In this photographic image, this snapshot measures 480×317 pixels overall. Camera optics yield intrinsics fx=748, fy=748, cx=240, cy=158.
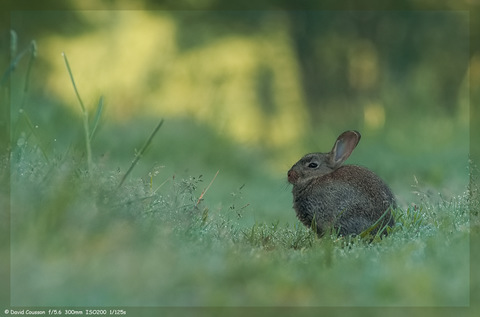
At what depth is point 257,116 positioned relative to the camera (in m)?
11.8

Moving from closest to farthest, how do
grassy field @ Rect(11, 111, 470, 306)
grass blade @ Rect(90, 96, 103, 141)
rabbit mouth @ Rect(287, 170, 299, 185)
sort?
1. grassy field @ Rect(11, 111, 470, 306)
2. grass blade @ Rect(90, 96, 103, 141)
3. rabbit mouth @ Rect(287, 170, 299, 185)

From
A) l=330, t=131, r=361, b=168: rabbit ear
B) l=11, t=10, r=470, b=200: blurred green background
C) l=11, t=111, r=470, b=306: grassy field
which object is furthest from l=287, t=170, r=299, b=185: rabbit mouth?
l=11, t=10, r=470, b=200: blurred green background

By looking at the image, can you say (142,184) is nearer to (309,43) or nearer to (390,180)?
(390,180)

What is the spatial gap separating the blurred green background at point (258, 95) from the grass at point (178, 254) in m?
0.07

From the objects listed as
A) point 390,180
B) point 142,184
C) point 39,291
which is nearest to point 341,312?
point 39,291

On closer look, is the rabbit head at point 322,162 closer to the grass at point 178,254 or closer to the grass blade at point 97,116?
the grass at point 178,254

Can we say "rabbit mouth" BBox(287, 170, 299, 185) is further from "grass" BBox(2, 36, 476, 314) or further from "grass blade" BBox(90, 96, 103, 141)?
"grass blade" BBox(90, 96, 103, 141)

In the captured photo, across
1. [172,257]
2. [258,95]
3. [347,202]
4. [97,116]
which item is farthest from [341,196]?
[258,95]

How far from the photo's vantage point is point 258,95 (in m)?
12.0

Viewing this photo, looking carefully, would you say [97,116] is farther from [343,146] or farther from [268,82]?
[268,82]

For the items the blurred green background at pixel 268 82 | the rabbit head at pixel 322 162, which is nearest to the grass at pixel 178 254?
the rabbit head at pixel 322 162

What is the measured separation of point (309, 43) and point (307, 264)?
10.6 m

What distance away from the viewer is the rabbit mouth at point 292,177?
4715 mm

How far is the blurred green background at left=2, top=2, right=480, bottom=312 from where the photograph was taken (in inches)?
256
